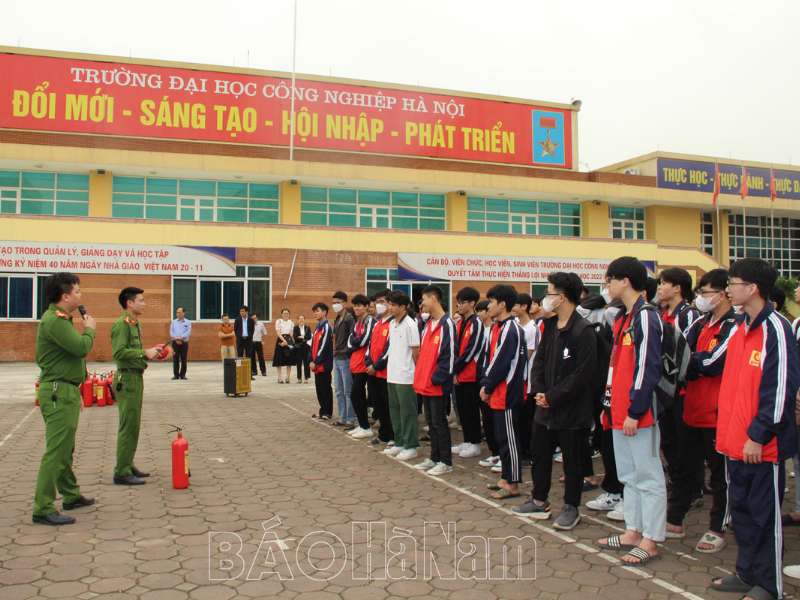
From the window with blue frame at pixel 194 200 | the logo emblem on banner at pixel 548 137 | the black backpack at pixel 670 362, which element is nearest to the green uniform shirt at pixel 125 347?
the black backpack at pixel 670 362

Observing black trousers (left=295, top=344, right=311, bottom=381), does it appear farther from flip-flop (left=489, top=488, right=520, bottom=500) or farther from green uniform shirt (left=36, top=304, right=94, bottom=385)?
green uniform shirt (left=36, top=304, right=94, bottom=385)

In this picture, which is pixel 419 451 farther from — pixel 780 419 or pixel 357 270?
pixel 357 270

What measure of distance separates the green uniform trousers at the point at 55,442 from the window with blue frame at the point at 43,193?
21600 mm

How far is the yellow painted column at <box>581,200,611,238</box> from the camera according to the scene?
3244 cm

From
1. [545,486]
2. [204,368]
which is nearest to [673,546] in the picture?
[545,486]

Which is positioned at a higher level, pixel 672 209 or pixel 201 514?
pixel 672 209

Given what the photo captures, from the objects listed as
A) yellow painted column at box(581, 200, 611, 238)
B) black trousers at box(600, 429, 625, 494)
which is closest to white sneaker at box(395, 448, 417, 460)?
black trousers at box(600, 429, 625, 494)

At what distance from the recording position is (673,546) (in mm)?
5035

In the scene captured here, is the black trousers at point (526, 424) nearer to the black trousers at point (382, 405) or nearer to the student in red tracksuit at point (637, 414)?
the black trousers at point (382, 405)

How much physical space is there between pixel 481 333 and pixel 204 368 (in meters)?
15.1

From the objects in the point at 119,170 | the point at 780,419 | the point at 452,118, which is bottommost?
the point at 780,419

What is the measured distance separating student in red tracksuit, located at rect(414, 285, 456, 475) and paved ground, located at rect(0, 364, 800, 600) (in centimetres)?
27

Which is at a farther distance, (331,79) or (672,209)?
(672,209)

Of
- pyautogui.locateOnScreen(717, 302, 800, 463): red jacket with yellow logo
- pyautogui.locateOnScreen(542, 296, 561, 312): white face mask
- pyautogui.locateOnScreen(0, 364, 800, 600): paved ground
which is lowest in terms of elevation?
pyautogui.locateOnScreen(0, 364, 800, 600): paved ground
